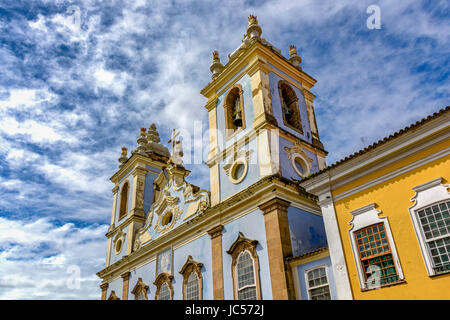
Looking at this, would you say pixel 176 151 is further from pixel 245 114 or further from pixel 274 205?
pixel 274 205

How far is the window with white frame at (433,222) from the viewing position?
8.03m

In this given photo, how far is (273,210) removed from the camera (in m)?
13.3

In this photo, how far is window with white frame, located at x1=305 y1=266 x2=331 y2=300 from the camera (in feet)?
36.6

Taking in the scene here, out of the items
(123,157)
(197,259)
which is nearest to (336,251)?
(197,259)

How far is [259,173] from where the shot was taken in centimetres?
1477

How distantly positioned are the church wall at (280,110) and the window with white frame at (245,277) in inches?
229

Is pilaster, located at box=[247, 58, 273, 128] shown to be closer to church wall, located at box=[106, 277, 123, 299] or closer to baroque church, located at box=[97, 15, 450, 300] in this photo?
baroque church, located at box=[97, 15, 450, 300]

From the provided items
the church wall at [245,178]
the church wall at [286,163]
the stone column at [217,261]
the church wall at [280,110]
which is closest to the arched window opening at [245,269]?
the stone column at [217,261]

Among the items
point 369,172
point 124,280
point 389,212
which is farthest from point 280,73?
point 124,280

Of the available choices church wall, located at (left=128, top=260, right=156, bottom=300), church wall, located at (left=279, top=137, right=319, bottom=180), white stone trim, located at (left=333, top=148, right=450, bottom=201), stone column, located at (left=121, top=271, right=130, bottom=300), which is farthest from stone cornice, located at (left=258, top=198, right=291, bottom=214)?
stone column, located at (left=121, top=271, right=130, bottom=300)

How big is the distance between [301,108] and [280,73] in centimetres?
197

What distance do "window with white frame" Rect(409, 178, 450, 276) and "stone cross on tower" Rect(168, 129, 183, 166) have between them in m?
14.4
